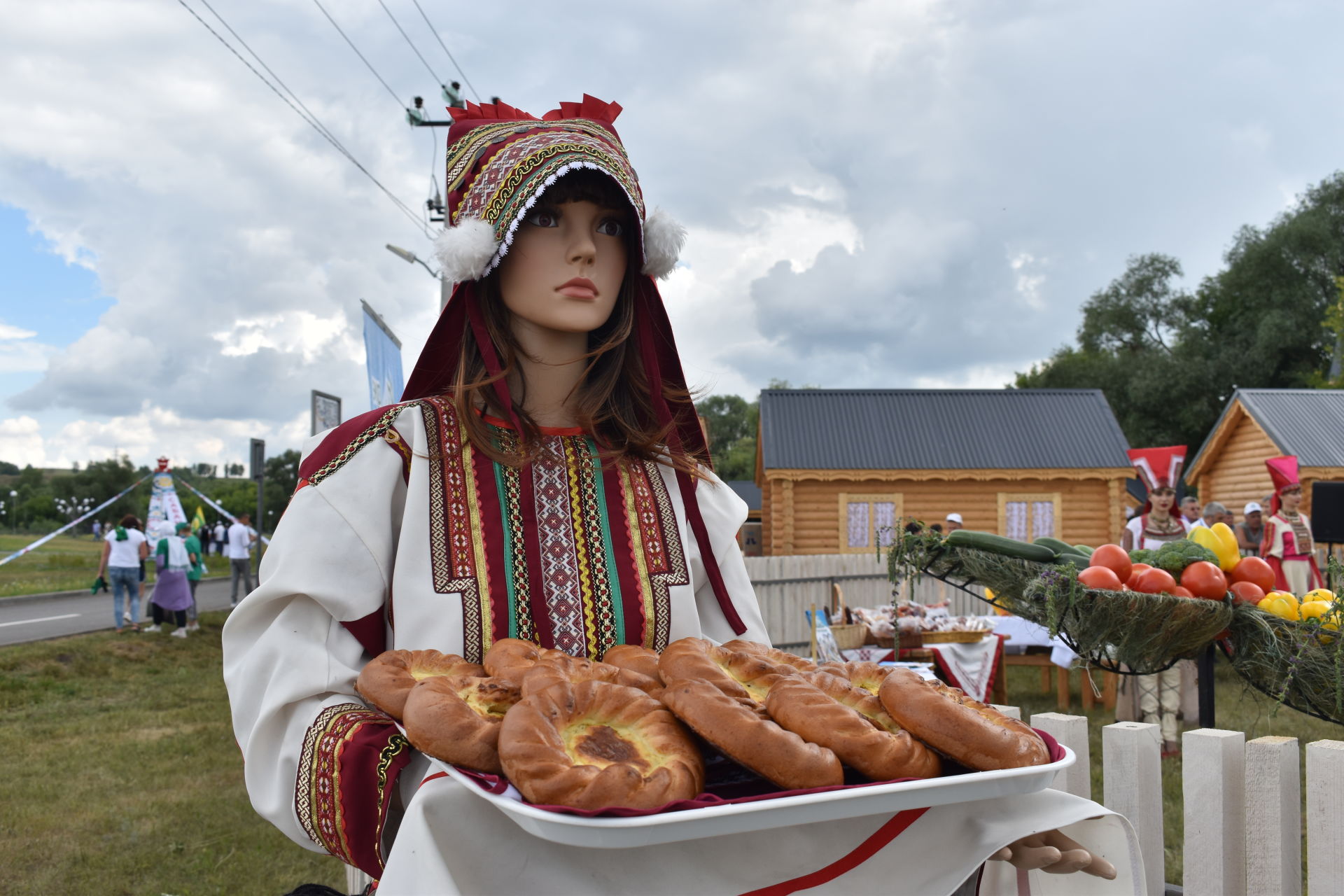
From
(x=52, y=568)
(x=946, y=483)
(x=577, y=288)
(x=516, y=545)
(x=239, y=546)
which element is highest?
(x=577, y=288)

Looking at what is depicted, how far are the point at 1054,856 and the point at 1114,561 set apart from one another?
5.54 feet

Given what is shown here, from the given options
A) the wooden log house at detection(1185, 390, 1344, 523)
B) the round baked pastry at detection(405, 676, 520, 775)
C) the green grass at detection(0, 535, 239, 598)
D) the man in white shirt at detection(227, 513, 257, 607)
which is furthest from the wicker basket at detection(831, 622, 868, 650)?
the green grass at detection(0, 535, 239, 598)

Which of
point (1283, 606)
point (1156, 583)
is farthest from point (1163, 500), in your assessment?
point (1156, 583)

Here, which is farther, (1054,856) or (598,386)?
(598,386)

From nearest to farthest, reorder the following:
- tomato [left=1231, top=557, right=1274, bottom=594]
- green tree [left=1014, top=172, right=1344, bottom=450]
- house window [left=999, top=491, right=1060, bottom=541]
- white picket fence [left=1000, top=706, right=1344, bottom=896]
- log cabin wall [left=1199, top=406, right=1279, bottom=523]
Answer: white picket fence [left=1000, top=706, right=1344, bottom=896], tomato [left=1231, top=557, right=1274, bottom=594], log cabin wall [left=1199, top=406, right=1279, bottom=523], house window [left=999, top=491, right=1060, bottom=541], green tree [left=1014, top=172, right=1344, bottom=450]

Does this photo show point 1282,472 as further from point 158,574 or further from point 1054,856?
point 158,574

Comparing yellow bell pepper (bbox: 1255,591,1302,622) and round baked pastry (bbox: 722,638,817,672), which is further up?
round baked pastry (bbox: 722,638,817,672)

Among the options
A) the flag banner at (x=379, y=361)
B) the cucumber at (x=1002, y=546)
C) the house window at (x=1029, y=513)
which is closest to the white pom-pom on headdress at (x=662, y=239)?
the cucumber at (x=1002, y=546)

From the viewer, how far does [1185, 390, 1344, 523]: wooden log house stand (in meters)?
18.3

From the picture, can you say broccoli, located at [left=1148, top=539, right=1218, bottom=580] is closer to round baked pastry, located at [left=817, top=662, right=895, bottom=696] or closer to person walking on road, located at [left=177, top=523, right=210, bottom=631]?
round baked pastry, located at [left=817, top=662, right=895, bottom=696]

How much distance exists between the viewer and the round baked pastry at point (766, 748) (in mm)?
992

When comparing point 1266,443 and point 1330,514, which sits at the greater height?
point 1266,443

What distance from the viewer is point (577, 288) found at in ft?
6.16

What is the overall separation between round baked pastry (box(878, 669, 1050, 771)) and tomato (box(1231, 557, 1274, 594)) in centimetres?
211
